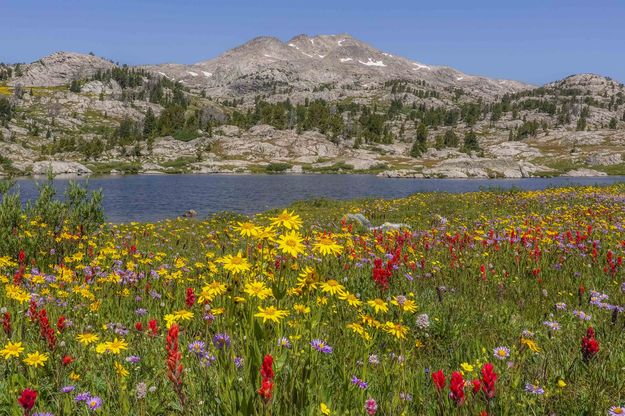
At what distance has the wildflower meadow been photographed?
10.3ft

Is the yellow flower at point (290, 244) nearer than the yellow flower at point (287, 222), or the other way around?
the yellow flower at point (290, 244)

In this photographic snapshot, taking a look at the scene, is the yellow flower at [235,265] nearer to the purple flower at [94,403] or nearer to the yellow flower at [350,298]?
the yellow flower at [350,298]

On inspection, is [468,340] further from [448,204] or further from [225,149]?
[225,149]

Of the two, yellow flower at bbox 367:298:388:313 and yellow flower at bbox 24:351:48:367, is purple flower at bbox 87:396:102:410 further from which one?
yellow flower at bbox 367:298:388:313

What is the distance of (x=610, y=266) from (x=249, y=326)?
318 inches

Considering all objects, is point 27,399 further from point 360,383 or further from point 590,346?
point 590,346

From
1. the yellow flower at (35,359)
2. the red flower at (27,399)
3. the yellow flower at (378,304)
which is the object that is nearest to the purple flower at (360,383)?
the yellow flower at (378,304)

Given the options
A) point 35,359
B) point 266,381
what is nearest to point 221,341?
point 266,381

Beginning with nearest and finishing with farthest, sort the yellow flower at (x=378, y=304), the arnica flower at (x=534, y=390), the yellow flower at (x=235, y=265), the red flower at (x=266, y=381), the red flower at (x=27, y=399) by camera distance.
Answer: the red flower at (x=266, y=381) → the red flower at (x=27, y=399) → the yellow flower at (x=235, y=265) → the arnica flower at (x=534, y=390) → the yellow flower at (x=378, y=304)

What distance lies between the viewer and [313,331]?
4344mm

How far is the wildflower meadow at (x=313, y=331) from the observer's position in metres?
3.14

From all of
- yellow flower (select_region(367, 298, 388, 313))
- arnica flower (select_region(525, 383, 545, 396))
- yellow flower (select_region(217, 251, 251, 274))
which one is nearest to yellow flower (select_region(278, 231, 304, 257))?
yellow flower (select_region(217, 251, 251, 274))

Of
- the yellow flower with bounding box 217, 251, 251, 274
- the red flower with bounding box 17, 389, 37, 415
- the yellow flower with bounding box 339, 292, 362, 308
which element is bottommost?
the red flower with bounding box 17, 389, 37, 415

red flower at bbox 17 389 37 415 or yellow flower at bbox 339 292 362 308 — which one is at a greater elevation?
yellow flower at bbox 339 292 362 308
